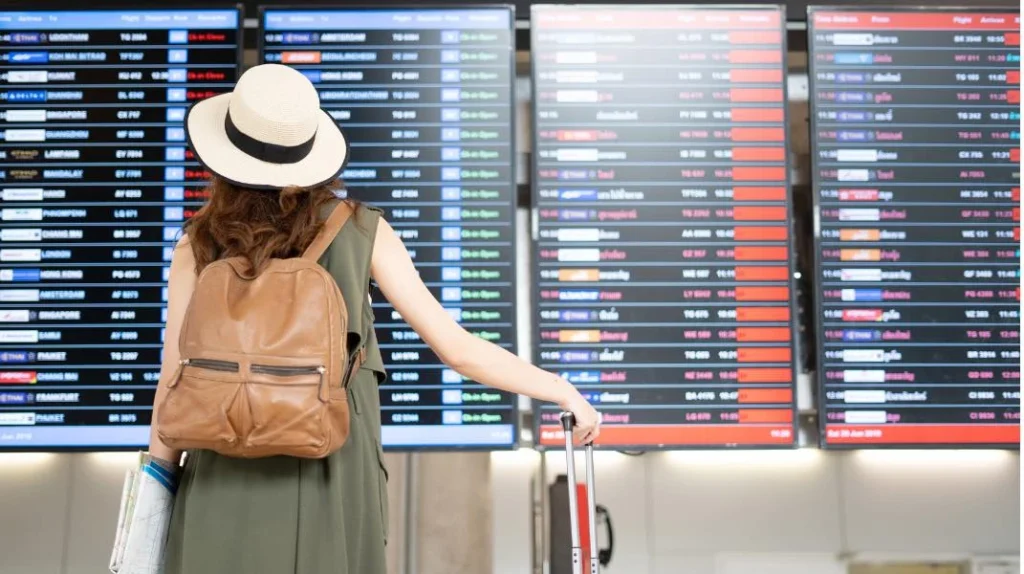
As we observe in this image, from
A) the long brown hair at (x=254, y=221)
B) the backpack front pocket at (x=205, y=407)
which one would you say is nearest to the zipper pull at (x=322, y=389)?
the backpack front pocket at (x=205, y=407)

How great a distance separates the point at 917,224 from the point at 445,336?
244 centimetres

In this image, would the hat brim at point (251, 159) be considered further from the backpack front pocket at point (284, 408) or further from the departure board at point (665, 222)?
the departure board at point (665, 222)

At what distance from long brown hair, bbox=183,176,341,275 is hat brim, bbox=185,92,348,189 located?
26 mm

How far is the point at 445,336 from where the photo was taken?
1.99 m

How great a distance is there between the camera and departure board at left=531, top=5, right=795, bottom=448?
3680mm

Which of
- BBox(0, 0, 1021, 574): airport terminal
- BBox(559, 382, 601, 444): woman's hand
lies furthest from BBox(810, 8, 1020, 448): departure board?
BBox(559, 382, 601, 444): woman's hand

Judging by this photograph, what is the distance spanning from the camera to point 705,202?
3.79 m

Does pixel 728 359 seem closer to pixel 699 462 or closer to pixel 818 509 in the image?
pixel 699 462

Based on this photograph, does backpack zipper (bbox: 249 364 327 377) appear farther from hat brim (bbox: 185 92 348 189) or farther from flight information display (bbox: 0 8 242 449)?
flight information display (bbox: 0 8 242 449)

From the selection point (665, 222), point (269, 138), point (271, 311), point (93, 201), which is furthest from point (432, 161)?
point (271, 311)

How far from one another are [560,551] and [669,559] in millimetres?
436

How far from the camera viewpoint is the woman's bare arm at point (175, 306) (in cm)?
190

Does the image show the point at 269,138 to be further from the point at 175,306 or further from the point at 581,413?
the point at 581,413

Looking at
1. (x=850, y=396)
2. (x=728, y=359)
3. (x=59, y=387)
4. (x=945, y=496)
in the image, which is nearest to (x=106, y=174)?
(x=59, y=387)
